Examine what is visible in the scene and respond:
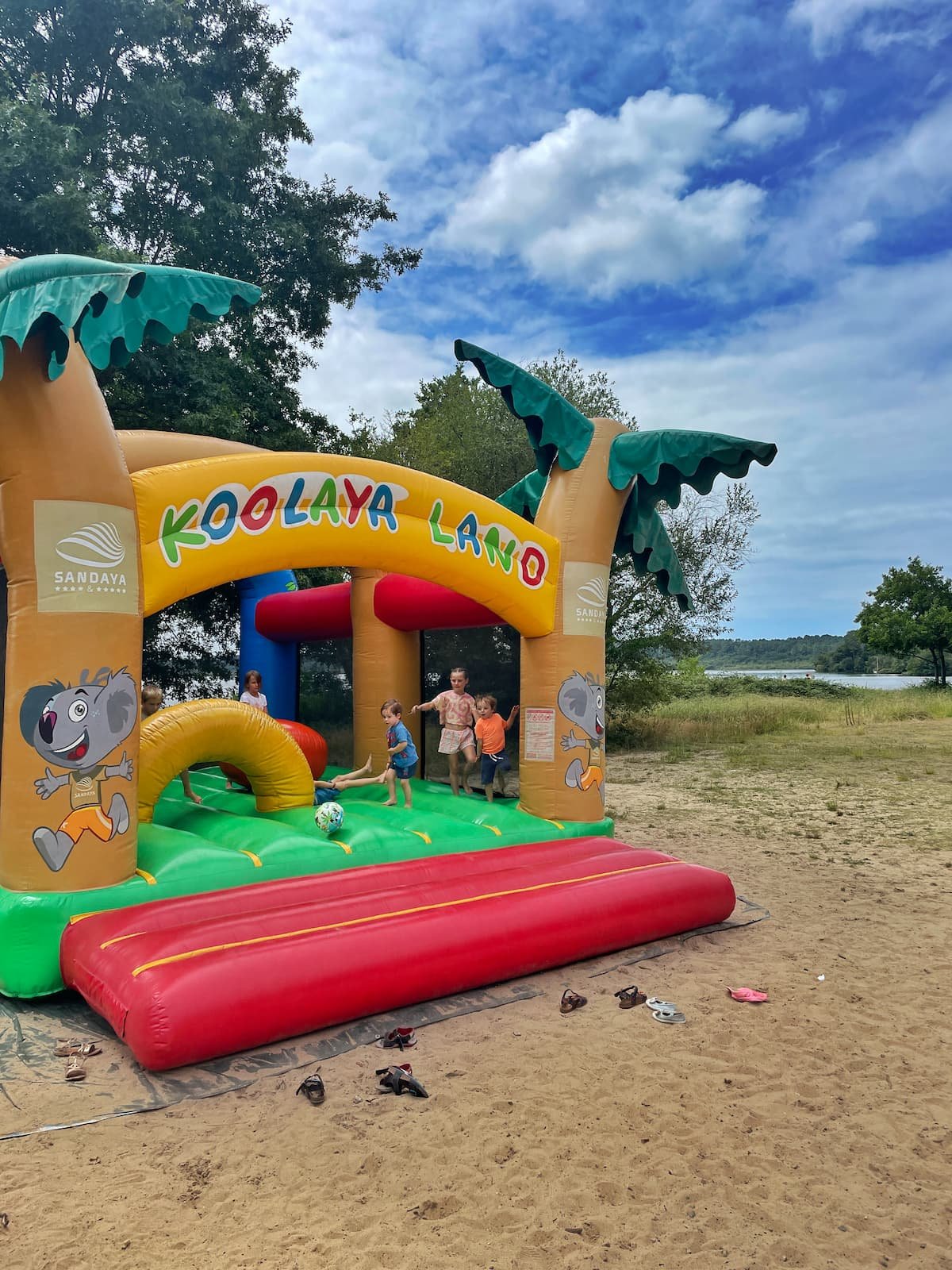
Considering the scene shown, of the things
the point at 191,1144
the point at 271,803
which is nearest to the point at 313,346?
the point at 271,803

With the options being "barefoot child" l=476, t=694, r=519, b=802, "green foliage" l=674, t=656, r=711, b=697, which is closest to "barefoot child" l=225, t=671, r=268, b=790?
"barefoot child" l=476, t=694, r=519, b=802

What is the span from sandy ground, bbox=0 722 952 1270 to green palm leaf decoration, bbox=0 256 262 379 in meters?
3.10

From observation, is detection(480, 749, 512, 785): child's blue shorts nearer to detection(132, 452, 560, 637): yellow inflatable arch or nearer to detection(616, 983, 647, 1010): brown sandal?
detection(132, 452, 560, 637): yellow inflatable arch

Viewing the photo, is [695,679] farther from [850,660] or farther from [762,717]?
[850,660]

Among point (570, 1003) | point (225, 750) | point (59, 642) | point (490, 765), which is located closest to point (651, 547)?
point (490, 765)

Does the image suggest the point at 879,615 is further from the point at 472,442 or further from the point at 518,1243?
the point at 518,1243

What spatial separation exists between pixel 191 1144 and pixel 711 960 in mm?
3026

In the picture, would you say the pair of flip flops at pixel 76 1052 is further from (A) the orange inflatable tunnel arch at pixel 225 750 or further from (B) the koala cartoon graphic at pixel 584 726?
(B) the koala cartoon graphic at pixel 584 726

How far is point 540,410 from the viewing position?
624 centimetres

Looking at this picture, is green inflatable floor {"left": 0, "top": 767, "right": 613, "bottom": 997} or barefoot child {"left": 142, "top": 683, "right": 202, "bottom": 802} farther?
barefoot child {"left": 142, "top": 683, "right": 202, "bottom": 802}

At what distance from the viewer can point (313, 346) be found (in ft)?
43.7

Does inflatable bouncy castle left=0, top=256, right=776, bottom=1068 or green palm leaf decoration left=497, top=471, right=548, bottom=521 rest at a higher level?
green palm leaf decoration left=497, top=471, right=548, bottom=521

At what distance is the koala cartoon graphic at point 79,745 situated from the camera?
4113 mm

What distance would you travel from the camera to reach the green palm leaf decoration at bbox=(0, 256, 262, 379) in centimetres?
351
